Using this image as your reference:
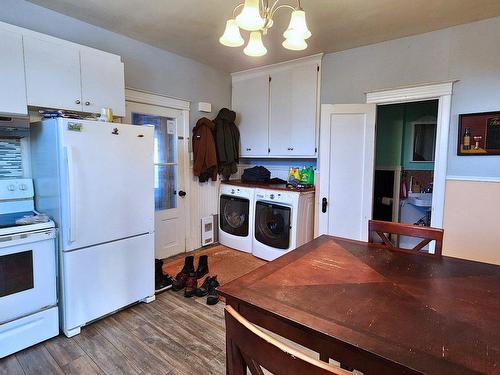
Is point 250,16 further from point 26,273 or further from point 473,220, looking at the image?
point 473,220

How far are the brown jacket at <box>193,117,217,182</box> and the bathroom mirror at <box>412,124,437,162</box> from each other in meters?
2.95

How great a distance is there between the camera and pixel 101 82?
2.51 meters

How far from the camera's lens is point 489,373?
708mm

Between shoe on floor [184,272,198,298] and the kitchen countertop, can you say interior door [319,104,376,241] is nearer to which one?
the kitchen countertop

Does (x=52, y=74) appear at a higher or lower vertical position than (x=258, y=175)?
higher

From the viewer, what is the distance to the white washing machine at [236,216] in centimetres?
379

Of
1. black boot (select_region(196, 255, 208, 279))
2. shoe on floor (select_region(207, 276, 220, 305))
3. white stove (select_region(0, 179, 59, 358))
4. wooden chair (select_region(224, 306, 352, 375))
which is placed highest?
wooden chair (select_region(224, 306, 352, 375))

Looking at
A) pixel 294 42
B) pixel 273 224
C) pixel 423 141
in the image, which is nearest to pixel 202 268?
pixel 273 224

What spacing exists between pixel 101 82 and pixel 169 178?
142 cm

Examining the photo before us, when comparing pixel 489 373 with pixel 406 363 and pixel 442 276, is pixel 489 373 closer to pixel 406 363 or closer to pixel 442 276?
pixel 406 363

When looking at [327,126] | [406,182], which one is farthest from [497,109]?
[406,182]

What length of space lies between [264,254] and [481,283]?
256 cm

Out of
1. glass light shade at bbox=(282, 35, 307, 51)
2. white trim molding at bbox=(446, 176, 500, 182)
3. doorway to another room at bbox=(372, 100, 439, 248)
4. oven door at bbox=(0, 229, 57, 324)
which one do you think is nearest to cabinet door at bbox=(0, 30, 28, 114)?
oven door at bbox=(0, 229, 57, 324)

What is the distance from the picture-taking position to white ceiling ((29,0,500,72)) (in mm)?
2330
